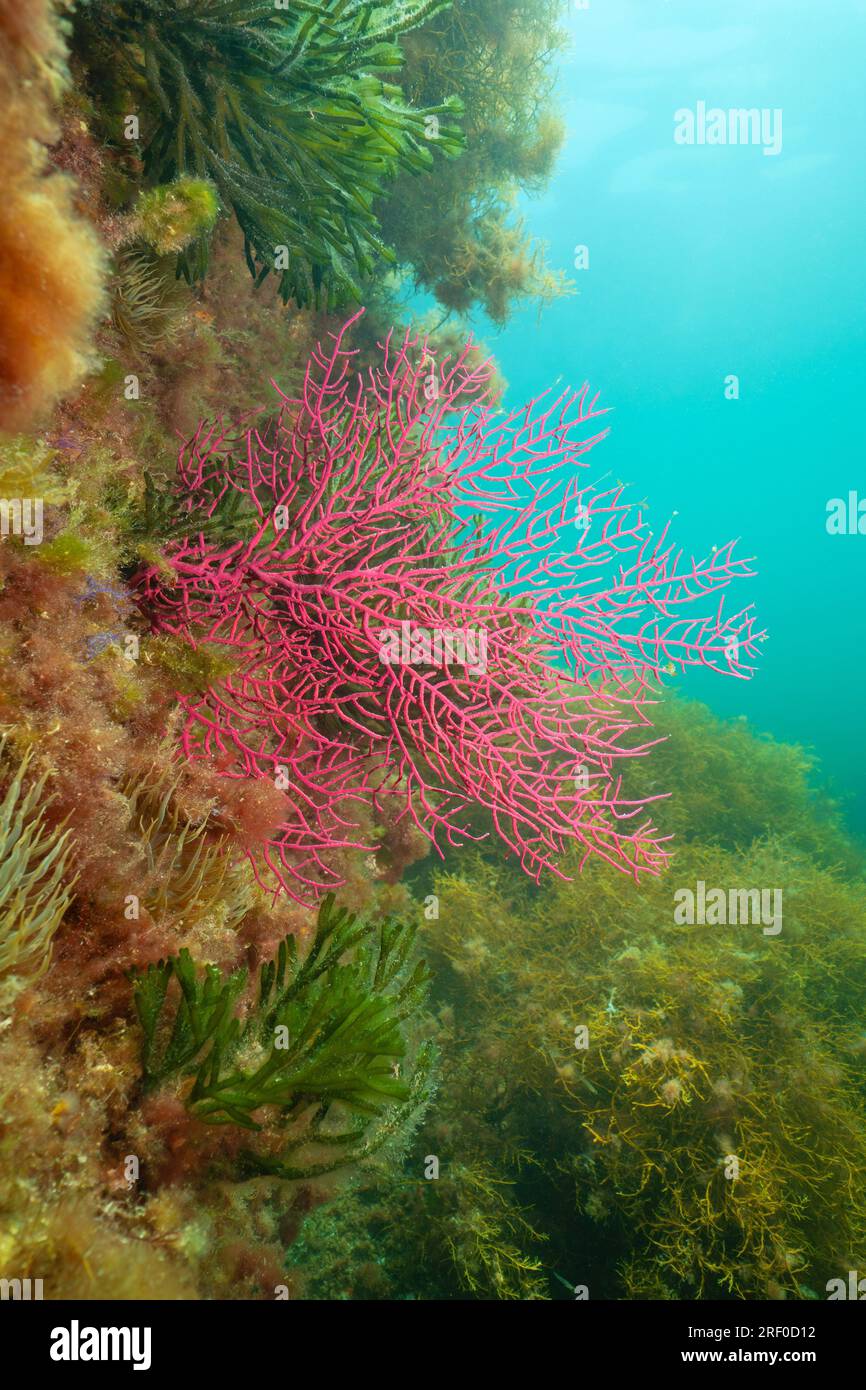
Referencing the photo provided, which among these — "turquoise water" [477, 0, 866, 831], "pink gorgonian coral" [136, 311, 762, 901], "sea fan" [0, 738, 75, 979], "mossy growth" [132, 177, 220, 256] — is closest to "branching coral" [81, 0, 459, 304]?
"mossy growth" [132, 177, 220, 256]

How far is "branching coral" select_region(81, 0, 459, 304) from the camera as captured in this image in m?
3.29

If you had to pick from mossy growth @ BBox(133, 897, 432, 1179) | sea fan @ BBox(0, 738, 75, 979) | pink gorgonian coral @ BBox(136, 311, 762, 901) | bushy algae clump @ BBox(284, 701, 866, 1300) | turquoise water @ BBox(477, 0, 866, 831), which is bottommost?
bushy algae clump @ BBox(284, 701, 866, 1300)

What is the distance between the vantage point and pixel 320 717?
14.8 feet

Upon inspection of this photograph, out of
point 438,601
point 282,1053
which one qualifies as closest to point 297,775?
point 438,601

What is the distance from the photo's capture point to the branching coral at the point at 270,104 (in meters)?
3.29

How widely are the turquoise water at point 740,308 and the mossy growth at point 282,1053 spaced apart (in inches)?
1161

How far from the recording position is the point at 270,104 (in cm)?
367

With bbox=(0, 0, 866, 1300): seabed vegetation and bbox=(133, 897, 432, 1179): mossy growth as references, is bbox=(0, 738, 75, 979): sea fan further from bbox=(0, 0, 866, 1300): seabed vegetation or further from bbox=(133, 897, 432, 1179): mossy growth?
bbox=(133, 897, 432, 1179): mossy growth

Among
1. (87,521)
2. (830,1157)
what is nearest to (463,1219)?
(830,1157)

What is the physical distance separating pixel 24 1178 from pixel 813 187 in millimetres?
75994

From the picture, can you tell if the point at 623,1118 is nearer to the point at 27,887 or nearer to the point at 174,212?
the point at 27,887

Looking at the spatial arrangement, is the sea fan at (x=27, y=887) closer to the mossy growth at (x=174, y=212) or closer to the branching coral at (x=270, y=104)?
the mossy growth at (x=174, y=212)

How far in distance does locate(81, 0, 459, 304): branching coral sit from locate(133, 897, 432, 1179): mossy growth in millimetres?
4030
